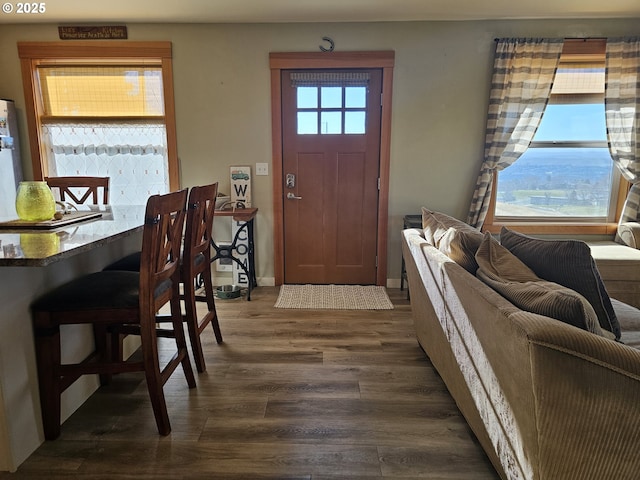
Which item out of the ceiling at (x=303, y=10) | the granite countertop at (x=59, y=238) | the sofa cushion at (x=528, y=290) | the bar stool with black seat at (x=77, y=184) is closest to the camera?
the sofa cushion at (x=528, y=290)

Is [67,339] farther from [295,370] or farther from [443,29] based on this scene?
[443,29]

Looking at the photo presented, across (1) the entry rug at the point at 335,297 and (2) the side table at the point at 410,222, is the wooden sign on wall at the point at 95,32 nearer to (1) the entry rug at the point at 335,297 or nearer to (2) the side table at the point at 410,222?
(1) the entry rug at the point at 335,297

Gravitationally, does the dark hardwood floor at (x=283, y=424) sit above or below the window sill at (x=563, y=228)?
below

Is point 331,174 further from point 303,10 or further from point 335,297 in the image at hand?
point 303,10

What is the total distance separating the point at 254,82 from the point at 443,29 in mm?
1737

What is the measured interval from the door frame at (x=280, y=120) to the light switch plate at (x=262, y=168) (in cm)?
6

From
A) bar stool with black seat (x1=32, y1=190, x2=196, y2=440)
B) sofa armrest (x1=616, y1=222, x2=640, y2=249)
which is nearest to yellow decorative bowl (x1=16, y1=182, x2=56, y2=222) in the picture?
bar stool with black seat (x1=32, y1=190, x2=196, y2=440)

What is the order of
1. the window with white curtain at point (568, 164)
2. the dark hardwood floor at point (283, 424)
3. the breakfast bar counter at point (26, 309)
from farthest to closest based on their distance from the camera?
the window with white curtain at point (568, 164)
the dark hardwood floor at point (283, 424)
the breakfast bar counter at point (26, 309)

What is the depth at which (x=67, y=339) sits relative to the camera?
6.00 ft

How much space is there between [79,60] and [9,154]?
1.04m

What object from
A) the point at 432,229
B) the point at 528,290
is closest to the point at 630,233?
the point at 432,229

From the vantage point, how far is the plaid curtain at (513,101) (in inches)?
132

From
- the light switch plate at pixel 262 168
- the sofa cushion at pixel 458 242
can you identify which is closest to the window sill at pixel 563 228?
the sofa cushion at pixel 458 242

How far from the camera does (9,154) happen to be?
3.49m
